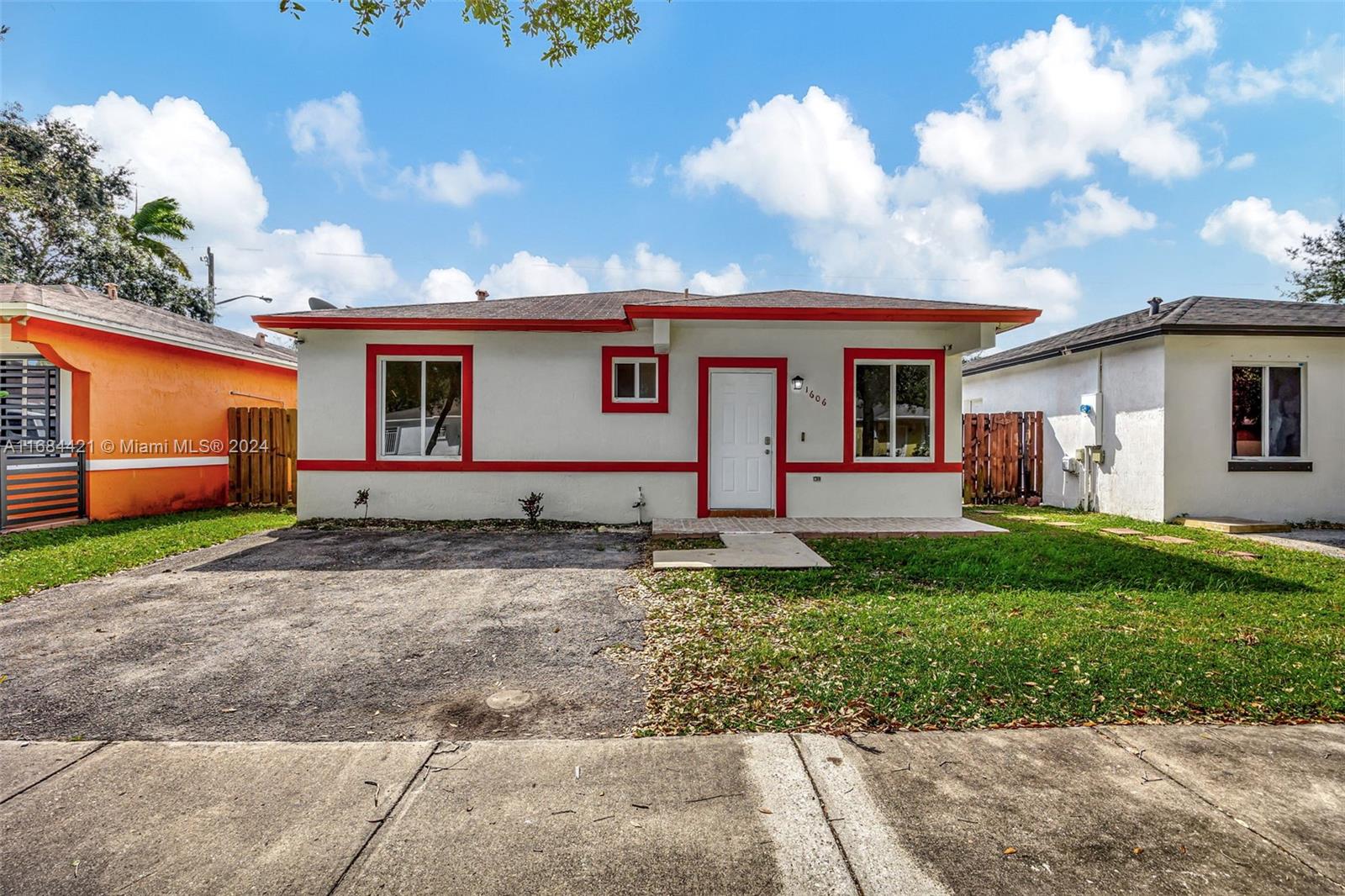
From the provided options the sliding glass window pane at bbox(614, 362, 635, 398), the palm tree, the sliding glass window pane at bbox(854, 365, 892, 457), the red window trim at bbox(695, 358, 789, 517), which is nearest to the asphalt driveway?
the red window trim at bbox(695, 358, 789, 517)

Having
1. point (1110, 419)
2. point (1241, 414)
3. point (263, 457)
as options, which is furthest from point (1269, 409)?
point (263, 457)

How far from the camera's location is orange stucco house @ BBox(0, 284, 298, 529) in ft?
27.7

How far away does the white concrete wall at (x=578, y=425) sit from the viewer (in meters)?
8.79

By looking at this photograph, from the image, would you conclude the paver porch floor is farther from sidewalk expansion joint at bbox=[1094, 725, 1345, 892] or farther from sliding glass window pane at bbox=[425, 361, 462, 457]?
sidewalk expansion joint at bbox=[1094, 725, 1345, 892]

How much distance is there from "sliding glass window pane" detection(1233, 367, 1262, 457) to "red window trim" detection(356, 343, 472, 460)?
11.8 metres

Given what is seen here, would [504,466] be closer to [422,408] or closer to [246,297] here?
[422,408]

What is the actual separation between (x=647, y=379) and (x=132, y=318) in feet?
28.5

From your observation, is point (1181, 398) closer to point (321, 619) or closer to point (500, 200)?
point (321, 619)

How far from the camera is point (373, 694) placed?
3217mm

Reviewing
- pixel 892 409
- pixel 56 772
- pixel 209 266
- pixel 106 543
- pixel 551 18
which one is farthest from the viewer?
pixel 209 266

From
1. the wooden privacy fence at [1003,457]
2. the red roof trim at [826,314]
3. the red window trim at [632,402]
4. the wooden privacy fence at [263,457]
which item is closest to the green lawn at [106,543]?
the wooden privacy fence at [263,457]

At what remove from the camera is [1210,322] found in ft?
29.1

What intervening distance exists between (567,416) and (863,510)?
183 inches

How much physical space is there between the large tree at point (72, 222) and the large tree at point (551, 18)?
19.8 metres
